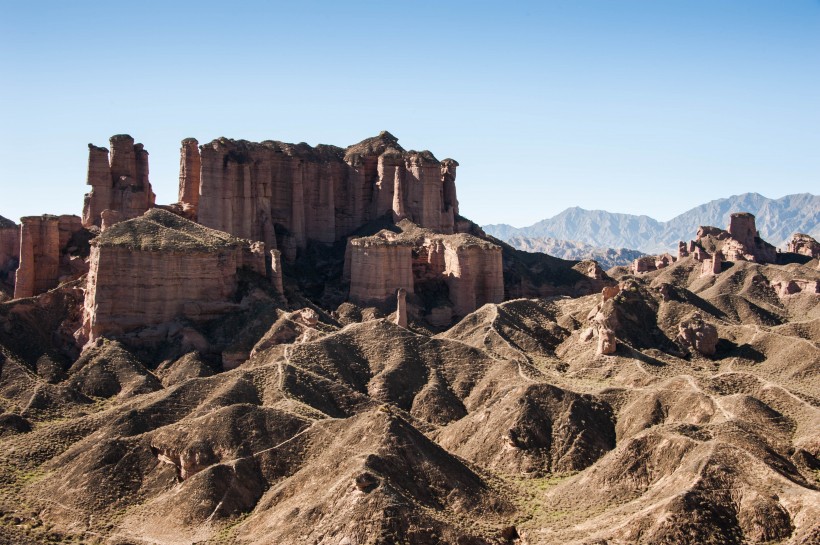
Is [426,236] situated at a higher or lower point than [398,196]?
lower

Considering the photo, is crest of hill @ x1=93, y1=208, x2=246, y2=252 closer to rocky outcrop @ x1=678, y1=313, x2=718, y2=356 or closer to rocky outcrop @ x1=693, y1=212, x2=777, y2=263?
rocky outcrop @ x1=678, y1=313, x2=718, y2=356

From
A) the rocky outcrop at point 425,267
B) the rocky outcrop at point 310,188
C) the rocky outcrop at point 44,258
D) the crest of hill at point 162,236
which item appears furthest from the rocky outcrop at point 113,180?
the rocky outcrop at point 425,267

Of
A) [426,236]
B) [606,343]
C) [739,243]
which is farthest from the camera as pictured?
[739,243]

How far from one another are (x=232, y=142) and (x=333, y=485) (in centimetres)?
5763

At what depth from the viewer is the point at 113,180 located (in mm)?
103562

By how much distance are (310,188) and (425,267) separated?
17338 mm

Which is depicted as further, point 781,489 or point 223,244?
point 223,244

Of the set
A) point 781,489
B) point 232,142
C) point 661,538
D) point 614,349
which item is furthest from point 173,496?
point 232,142

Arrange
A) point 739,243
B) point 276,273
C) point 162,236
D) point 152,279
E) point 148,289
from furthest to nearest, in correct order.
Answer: point 739,243 < point 276,273 < point 162,236 < point 152,279 < point 148,289

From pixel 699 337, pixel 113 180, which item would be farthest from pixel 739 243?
pixel 113 180

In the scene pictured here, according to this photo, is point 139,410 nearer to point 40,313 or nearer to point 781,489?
point 40,313

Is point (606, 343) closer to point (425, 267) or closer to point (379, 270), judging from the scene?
point (379, 270)

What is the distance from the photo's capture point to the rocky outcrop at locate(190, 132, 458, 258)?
330 feet

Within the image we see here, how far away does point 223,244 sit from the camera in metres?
86.4
